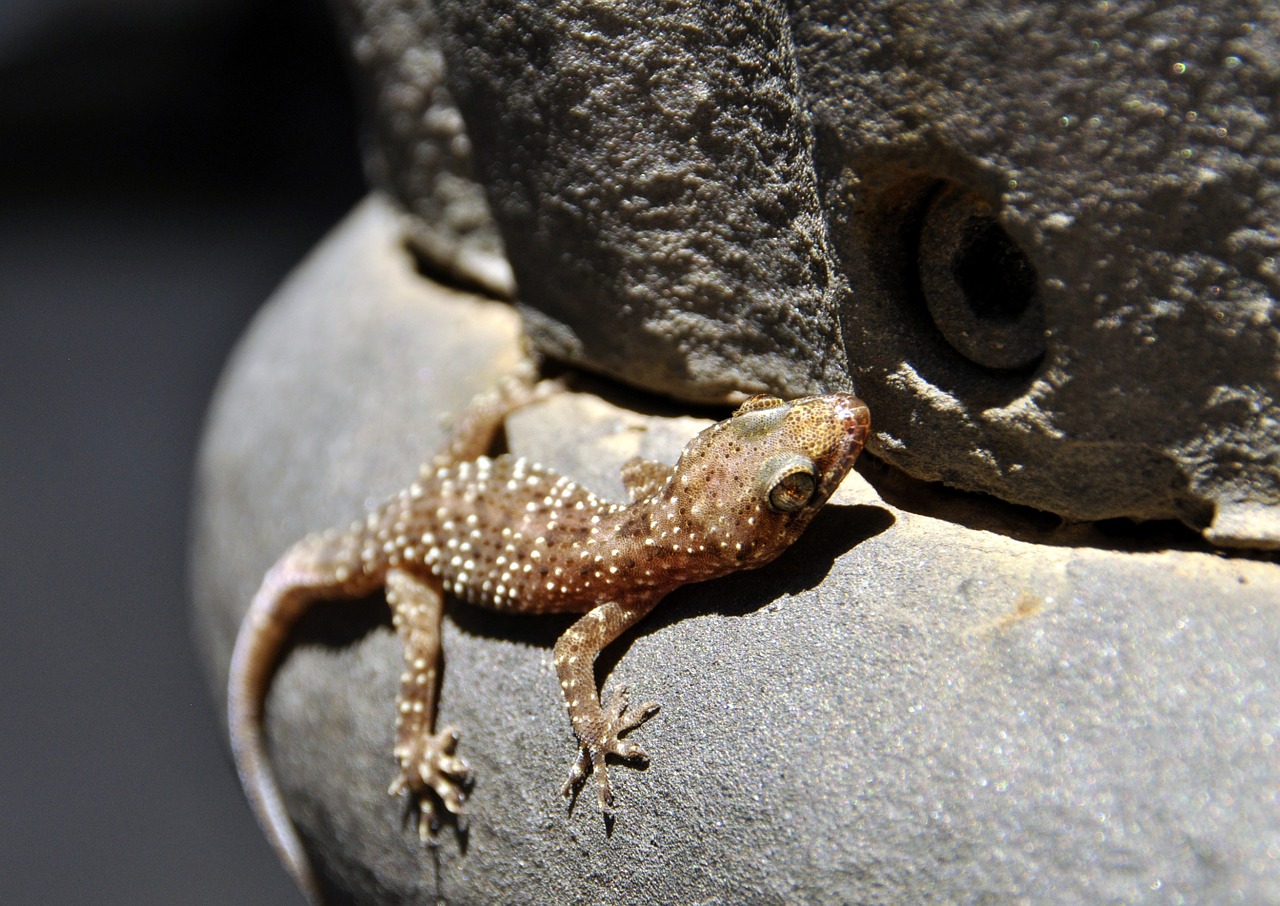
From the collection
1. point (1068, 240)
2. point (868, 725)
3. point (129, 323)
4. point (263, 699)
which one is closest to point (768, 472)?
point (868, 725)

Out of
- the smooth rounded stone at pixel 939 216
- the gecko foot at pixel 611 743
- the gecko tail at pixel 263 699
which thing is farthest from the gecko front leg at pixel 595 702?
the gecko tail at pixel 263 699

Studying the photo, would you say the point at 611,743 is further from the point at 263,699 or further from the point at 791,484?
the point at 263,699

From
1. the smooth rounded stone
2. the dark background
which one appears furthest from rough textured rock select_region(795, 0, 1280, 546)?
the dark background

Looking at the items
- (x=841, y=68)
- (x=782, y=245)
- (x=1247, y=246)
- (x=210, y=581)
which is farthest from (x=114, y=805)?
(x=1247, y=246)

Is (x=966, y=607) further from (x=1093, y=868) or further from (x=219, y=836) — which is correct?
(x=219, y=836)

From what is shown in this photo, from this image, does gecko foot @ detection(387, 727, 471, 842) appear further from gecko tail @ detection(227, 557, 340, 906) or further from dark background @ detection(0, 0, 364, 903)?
dark background @ detection(0, 0, 364, 903)

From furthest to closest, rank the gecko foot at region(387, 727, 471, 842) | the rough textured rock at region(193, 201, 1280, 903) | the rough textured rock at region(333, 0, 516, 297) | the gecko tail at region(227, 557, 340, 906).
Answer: the rough textured rock at region(333, 0, 516, 297) < the gecko tail at region(227, 557, 340, 906) < the gecko foot at region(387, 727, 471, 842) < the rough textured rock at region(193, 201, 1280, 903)

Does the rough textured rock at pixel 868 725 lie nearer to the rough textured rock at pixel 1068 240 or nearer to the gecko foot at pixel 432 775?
the gecko foot at pixel 432 775
